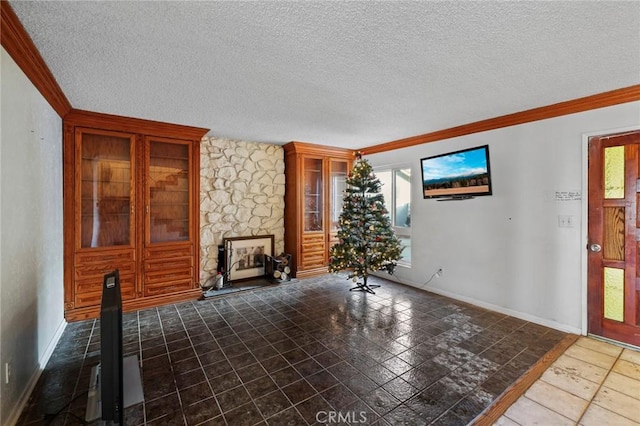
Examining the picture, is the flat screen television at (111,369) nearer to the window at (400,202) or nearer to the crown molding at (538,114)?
the window at (400,202)

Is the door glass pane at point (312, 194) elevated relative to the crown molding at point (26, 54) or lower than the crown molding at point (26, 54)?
lower

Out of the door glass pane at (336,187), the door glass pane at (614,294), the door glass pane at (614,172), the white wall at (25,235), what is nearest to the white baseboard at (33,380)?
the white wall at (25,235)

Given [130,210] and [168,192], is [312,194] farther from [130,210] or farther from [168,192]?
[130,210]

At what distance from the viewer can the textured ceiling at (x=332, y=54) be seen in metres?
1.62

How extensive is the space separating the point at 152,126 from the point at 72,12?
2305mm

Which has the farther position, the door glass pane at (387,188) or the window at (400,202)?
the door glass pane at (387,188)

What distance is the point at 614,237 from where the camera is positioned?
2.85m

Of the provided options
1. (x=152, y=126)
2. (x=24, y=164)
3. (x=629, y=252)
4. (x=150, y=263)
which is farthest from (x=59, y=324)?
(x=629, y=252)

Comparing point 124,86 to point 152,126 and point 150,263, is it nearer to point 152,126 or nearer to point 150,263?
point 152,126

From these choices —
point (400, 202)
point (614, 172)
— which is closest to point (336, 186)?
point (400, 202)

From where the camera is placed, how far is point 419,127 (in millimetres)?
4020

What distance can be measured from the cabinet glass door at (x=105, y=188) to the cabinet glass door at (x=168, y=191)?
242 mm

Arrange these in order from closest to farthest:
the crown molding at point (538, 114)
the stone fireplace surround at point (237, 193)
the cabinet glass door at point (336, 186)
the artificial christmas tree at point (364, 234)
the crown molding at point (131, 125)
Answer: the crown molding at point (538, 114)
the crown molding at point (131, 125)
the artificial christmas tree at point (364, 234)
the stone fireplace surround at point (237, 193)
the cabinet glass door at point (336, 186)

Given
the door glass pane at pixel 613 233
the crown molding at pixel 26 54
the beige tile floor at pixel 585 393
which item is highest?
the crown molding at pixel 26 54
